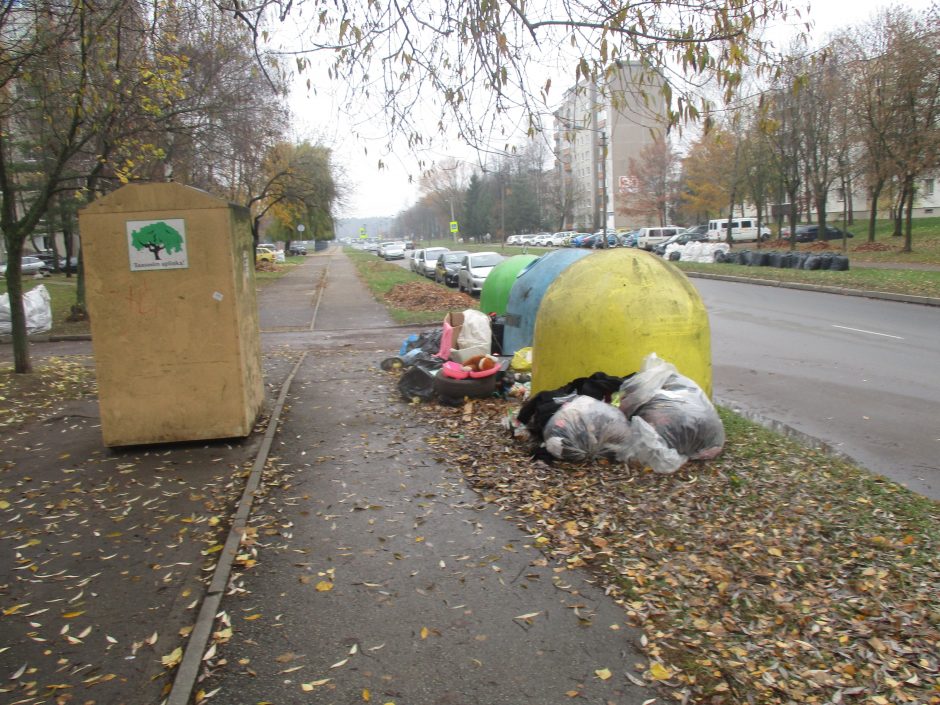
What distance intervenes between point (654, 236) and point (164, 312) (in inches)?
1961

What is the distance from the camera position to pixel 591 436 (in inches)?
227

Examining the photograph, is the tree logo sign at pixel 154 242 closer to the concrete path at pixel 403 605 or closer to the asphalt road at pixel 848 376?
the concrete path at pixel 403 605

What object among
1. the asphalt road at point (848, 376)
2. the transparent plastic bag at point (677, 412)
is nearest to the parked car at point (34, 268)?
the asphalt road at point (848, 376)

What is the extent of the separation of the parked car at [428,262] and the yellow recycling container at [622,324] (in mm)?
27923

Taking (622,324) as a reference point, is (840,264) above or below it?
above

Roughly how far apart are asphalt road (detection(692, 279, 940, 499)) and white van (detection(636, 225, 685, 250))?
33131mm

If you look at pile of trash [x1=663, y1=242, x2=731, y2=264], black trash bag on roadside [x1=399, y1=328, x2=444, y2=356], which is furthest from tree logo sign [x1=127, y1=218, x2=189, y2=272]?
pile of trash [x1=663, y1=242, x2=731, y2=264]

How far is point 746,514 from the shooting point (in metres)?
4.84

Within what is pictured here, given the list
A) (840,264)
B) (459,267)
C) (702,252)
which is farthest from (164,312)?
(702,252)

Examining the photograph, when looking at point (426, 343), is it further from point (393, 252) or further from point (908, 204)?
point (393, 252)

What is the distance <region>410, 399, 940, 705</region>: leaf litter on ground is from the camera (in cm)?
319

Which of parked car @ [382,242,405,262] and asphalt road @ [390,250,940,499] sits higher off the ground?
parked car @ [382,242,405,262]

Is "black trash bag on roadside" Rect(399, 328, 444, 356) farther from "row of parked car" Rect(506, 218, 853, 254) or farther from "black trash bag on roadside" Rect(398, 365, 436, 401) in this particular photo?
"row of parked car" Rect(506, 218, 853, 254)

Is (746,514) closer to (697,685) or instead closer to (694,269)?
(697,685)
